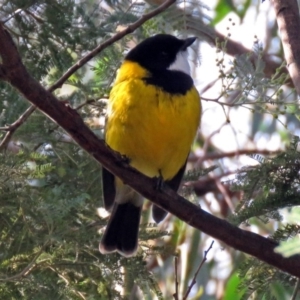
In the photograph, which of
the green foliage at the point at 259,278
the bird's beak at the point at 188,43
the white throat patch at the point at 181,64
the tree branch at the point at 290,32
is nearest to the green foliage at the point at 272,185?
the green foliage at the point at 259,278

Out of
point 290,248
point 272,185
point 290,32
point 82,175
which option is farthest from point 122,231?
point 290,248

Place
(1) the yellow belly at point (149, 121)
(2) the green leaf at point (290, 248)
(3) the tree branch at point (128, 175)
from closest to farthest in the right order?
1. (2) the green leaf at point (290, 248)
2. (3) the tree branch at point (128, 175)
3. (1) the yellow belly at point (149, 121)

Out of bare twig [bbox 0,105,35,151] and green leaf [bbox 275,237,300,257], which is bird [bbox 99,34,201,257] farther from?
green leaf [bbox 275,237,300,257]

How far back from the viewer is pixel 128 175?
2.51m

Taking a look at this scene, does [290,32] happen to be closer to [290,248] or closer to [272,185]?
[272,185]

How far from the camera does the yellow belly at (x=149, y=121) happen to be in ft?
9.93

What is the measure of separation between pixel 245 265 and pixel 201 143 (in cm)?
329

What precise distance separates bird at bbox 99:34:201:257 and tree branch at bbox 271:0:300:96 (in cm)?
55

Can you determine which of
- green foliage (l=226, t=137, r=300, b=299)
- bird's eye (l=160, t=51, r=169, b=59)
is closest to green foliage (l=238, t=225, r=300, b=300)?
green foliage (l=226, t=137, r=300, b=299)

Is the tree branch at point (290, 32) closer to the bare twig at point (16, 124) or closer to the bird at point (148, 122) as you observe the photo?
the bird at point (148, 122)

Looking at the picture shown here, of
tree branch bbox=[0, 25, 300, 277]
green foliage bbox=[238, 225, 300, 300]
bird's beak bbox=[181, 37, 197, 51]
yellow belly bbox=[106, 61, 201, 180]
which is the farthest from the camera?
bird's beak bbox=[181, 37, 197, 51]

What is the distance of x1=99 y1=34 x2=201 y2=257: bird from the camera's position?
304cm

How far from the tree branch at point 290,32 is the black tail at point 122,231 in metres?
1.05

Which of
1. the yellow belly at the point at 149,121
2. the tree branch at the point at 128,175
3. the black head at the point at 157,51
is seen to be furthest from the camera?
the black head at the point at 157,51
